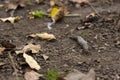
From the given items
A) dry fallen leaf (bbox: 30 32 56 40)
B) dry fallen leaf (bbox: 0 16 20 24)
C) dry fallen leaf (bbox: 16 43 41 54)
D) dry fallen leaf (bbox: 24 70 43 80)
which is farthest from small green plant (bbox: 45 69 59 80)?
dry fallen leaf (bbox: 0 16 20 24)

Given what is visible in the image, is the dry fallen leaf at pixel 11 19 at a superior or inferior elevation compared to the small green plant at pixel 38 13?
superior

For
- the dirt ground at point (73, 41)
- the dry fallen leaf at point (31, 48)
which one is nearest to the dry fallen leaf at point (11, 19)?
the dirt ground at point (73, 41)

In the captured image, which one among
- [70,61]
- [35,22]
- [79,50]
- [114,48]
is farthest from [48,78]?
[35,22]

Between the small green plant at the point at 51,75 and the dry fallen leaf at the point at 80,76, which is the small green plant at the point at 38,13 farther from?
the dry fallen leaf at the point at 80,76

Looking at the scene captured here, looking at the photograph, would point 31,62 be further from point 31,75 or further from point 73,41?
point 73,41

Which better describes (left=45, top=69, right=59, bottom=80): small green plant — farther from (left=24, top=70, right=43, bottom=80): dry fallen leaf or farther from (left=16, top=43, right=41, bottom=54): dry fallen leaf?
(left=16, top=43, right=41, bottom=54): dry fallen leaf

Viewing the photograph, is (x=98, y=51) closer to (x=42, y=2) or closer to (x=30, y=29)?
(x=30, y=29)
